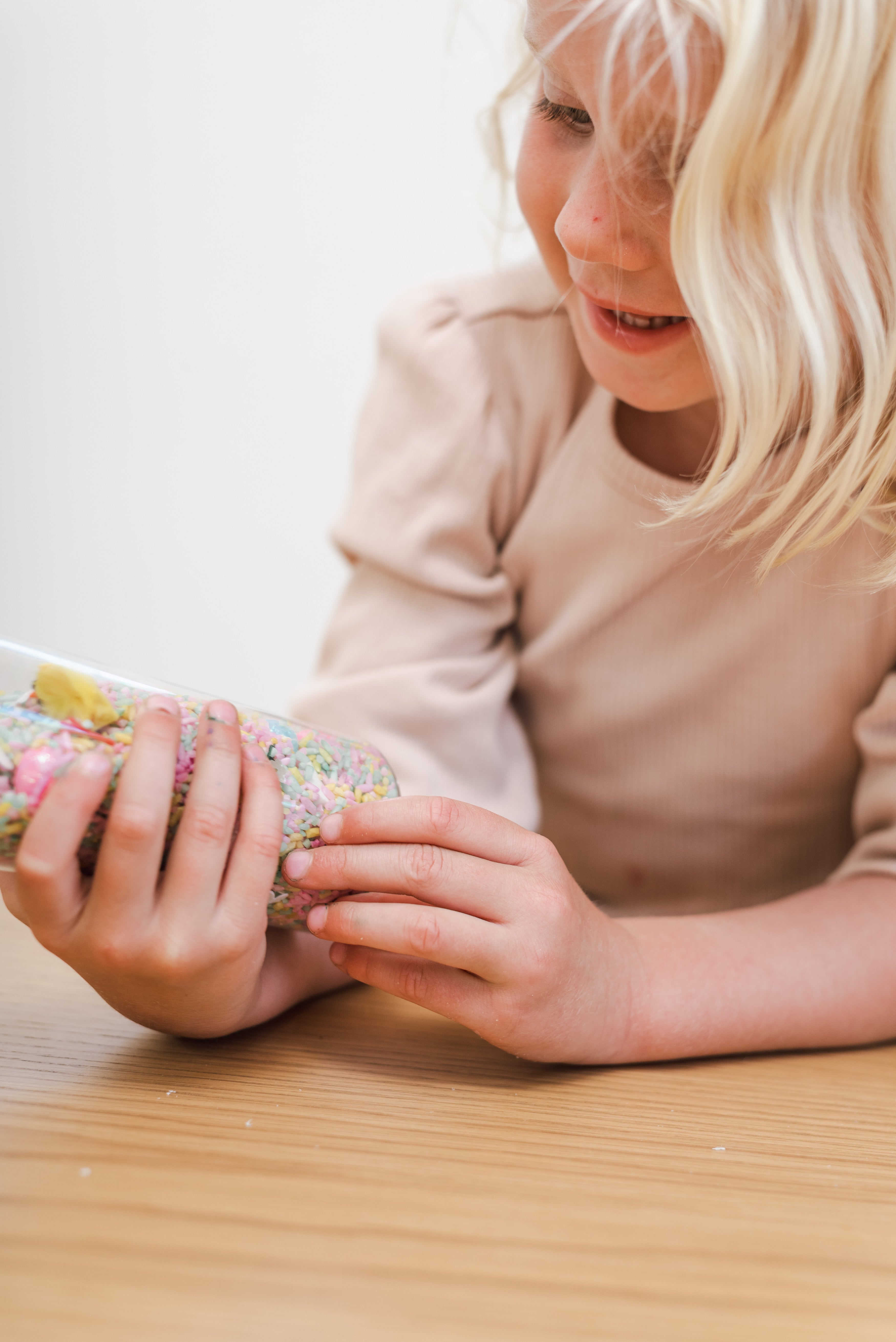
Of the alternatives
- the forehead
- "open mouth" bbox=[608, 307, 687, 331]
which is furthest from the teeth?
the forehead

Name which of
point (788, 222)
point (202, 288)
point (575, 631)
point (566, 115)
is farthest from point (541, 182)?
point (202, 288)

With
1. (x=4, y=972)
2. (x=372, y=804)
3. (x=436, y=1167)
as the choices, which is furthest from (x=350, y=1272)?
(x=4, y=972)

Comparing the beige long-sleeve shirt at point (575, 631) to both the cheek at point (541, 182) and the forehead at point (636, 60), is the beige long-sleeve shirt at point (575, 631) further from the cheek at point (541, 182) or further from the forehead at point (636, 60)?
the forehead at point (636, 60)

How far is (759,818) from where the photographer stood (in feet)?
2.34

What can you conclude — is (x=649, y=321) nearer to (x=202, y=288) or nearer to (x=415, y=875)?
(x=415, y=875)

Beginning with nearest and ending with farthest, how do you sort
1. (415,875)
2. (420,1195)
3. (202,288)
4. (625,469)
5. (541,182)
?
(420,1195) < (415,875) < (541,182) < (625,469) < (202,288)

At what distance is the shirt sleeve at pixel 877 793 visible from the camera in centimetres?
60

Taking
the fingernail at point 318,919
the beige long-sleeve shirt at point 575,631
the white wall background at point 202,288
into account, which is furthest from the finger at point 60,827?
the white wall background at point 202,288

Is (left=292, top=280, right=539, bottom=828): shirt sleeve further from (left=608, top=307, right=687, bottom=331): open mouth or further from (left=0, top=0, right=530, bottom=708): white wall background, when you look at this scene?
(left=0, top=0, right=530, bottom=708): white wall background

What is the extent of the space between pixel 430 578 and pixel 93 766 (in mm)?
337

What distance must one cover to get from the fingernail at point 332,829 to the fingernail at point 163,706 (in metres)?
0.07

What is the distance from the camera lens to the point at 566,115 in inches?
19.5

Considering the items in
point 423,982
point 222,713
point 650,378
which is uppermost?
point 650,378

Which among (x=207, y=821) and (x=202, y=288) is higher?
(x=202, y=288)
